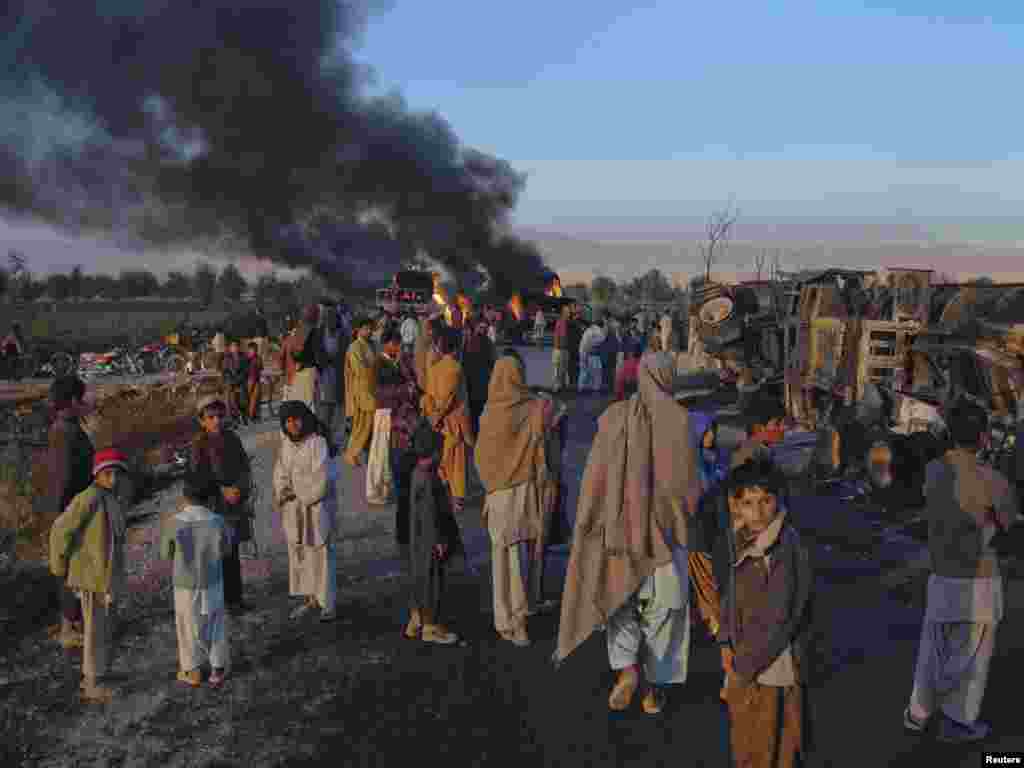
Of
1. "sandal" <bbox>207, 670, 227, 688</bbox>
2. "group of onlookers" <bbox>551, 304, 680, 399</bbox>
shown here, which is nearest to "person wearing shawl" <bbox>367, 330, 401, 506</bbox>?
"sandal" <bbox>207, 670, 227, 688</bbox>

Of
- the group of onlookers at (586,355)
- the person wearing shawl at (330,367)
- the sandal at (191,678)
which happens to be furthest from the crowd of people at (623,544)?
the group of onlookers at (586,355)

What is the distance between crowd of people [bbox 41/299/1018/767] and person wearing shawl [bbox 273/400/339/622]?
1 centimetres

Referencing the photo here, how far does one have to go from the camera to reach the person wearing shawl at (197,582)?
169 inches

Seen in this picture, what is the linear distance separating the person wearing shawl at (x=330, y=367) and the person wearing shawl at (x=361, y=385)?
274 mm

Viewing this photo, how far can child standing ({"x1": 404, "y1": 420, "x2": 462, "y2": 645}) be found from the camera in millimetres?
4734

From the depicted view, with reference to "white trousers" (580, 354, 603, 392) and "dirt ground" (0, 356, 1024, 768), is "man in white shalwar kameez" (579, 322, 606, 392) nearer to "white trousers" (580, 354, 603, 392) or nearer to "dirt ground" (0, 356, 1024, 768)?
"white trousers" (580, 354, 603, 392)

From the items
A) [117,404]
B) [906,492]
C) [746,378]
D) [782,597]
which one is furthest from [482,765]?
[117,404]

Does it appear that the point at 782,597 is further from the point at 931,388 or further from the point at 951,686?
the point at 931,388

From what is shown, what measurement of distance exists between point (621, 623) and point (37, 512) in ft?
25.1

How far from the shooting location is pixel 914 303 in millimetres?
9078

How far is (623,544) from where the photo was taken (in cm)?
386

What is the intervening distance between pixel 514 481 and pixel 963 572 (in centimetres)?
225

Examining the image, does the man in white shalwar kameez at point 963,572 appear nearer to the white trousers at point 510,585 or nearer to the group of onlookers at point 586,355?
the white trousers at point 510,585

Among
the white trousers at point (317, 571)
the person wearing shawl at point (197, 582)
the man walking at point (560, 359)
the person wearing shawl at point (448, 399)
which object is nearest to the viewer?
the person wearing shawl at point (197, 582)
